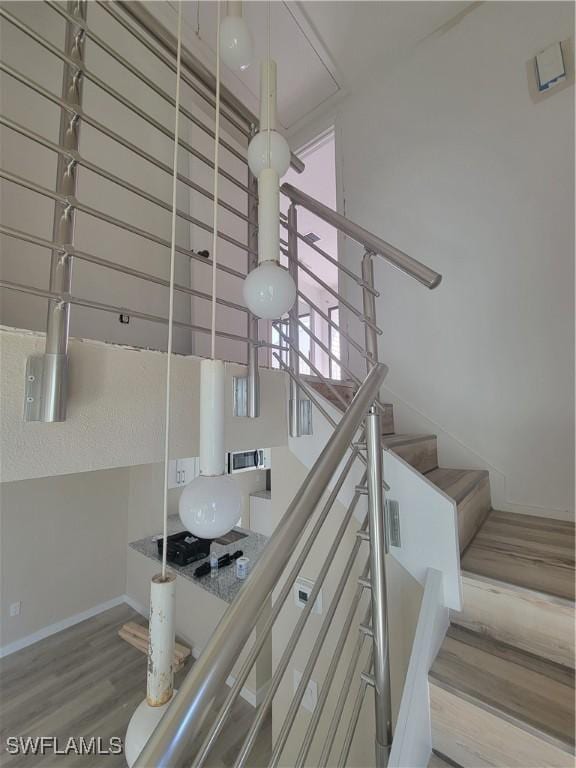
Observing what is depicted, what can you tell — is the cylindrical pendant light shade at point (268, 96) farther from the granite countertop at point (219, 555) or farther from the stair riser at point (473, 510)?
the granite countertop at point (219, 555)

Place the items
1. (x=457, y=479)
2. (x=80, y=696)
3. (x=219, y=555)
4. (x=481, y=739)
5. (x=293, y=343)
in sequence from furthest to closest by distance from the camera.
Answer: (x=219, y=555), (x=80, y=696), (x=457, y=479), (x=293, y=343), (x=481, y=739)

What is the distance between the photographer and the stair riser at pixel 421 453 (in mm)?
1441

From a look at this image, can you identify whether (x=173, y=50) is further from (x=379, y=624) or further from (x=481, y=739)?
(x=481, y=739)

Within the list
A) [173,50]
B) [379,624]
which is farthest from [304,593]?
[173,50]

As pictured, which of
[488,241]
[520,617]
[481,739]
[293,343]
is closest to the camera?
[481,739]

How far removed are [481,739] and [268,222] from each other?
1.21 meters

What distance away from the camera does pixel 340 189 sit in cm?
249

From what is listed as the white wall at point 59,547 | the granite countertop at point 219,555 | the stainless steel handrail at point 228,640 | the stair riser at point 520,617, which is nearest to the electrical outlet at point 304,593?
the granite countertop at point 219,555

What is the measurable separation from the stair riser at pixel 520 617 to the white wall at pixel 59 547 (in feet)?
11.7

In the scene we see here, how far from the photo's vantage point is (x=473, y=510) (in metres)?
1.31

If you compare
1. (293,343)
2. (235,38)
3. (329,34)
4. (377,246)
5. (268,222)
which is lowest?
(293,343)

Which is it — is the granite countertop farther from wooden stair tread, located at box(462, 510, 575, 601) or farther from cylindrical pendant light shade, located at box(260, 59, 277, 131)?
cylindrical pendant light shade, located at box(260, 59, 277, 131)

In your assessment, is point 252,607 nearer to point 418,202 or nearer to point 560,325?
point 560,325

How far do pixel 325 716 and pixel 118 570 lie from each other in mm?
3041
